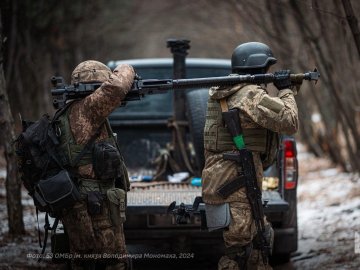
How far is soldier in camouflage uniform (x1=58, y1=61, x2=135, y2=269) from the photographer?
474 centimetres

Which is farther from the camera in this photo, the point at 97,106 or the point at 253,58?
the point at 253,58

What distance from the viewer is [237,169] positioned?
4.83m

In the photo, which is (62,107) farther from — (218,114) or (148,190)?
(148,190)

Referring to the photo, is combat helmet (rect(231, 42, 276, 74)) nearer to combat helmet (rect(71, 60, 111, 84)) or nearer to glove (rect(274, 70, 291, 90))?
glove (rect(274, 70, 291, 90))

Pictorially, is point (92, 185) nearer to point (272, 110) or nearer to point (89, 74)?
point (89, 74)

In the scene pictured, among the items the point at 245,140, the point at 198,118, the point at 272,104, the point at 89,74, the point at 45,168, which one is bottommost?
the point at 45,168

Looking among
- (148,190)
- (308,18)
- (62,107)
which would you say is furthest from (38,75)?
(62,107)

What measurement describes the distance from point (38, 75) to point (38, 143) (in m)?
13.5

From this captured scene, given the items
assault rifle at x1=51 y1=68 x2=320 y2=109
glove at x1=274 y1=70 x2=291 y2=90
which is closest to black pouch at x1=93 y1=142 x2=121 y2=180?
assault rifle at x1=51 y1=68 x2=320 y2=109

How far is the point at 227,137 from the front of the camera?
4.87 metres

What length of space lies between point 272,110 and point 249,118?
0.21m

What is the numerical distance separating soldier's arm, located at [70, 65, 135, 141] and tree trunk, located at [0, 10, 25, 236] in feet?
7.40

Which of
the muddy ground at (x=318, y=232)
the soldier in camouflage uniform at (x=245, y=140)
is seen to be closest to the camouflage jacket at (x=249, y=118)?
the soldier in camouflage uniform at (x=245, y=140)

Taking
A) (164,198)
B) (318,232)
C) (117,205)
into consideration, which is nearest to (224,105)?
(117,205)
